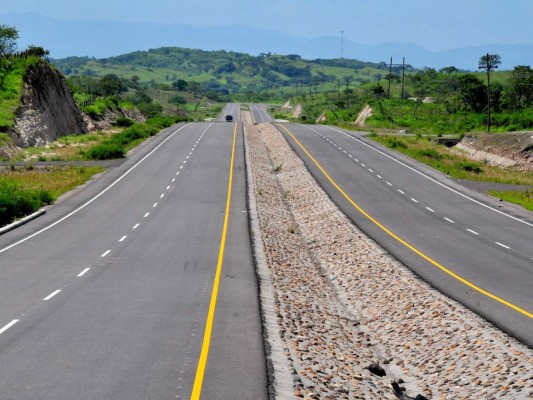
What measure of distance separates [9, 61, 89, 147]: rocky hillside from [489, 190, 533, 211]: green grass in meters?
44.1

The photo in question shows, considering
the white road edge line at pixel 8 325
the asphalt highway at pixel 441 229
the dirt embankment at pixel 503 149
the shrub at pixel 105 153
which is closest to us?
the white road edge line at pixel 8 325

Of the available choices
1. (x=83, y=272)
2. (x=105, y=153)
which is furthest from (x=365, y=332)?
(x=105, y=153)

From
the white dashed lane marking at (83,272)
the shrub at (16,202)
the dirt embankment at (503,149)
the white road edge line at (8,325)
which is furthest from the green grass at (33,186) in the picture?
the dirt embankment at (503,149)

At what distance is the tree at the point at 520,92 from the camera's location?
111 metres

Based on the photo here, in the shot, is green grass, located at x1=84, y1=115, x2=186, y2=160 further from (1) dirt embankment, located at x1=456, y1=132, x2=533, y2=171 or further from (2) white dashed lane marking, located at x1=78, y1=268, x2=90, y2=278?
(2) white dashed lane marking, located at x1=78, y1=268, x2=90, y2=278

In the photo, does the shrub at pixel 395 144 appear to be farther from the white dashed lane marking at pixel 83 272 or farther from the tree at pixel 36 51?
the white dashed lane marking at pixel 83 272

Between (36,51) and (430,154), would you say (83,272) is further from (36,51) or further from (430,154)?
(36,51)

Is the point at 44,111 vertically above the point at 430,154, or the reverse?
the point at 44,111

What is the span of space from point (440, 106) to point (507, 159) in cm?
5818

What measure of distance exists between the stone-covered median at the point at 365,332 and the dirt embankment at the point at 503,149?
37.7m

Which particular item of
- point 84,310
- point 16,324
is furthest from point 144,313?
point 16,324

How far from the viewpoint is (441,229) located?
38.1 meters

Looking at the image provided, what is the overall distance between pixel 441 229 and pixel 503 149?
132 ft

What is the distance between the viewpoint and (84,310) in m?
19.7
